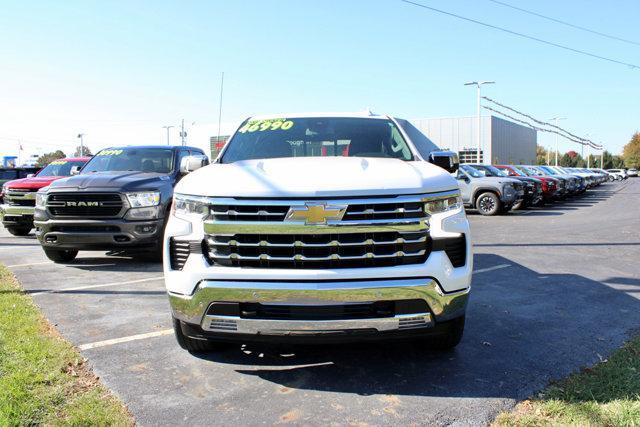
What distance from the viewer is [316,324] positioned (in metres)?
3.18

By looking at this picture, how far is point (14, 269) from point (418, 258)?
6981 mm

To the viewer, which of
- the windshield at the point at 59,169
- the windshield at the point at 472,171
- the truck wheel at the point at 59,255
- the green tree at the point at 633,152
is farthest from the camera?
the green tree at the point at 633,152

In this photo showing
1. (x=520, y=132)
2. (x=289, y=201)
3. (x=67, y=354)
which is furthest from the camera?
(x=520, y=132)

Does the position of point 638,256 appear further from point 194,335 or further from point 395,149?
point 194,335

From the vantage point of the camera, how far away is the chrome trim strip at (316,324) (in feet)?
10.4

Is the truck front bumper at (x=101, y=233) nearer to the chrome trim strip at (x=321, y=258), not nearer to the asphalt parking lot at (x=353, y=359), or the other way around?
the asphalt parking lot at (x=353, y=359)

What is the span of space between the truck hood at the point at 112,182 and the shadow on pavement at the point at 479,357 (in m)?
3.99

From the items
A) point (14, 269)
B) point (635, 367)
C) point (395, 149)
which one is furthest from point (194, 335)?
point (14, 269)

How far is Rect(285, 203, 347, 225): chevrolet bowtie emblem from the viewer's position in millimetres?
3238

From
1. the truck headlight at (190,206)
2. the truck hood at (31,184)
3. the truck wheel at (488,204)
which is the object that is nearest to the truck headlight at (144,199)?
the truck headlight at (190,206)

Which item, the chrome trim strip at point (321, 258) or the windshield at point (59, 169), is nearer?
the chrome trim strip at point (321, 258)

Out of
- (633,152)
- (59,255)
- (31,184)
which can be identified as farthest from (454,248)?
(633,152)

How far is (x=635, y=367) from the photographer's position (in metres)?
3.72

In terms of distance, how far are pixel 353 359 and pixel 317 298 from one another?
1.06 meters
